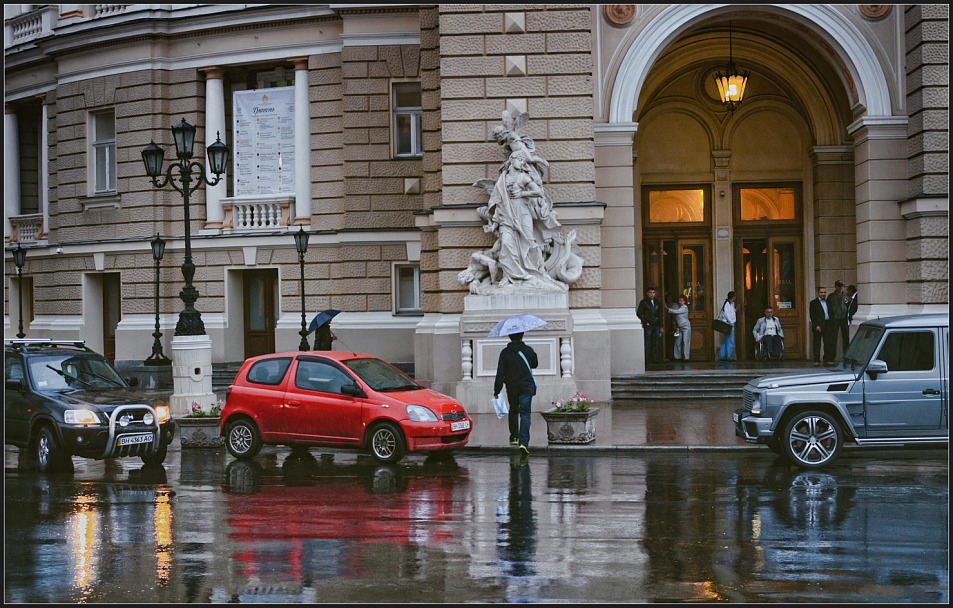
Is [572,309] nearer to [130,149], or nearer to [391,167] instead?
[391,167]

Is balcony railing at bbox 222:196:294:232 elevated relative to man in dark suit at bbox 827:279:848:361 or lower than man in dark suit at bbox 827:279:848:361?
elevated

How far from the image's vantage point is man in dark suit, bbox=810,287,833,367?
877 inches

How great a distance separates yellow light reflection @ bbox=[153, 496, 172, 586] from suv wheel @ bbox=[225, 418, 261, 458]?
320 centimetres

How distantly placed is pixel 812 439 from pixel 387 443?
5639mm

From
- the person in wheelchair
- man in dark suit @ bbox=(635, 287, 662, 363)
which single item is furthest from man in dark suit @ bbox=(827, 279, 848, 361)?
man in dark suit @ bbox=(635, 287, 662, 363)

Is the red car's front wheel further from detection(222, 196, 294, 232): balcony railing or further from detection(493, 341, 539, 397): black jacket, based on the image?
detection(222, 196, 294, 232): balcony railing

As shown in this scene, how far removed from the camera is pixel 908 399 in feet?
40.1

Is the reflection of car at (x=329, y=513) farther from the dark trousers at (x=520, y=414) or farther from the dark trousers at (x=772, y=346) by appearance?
the dark trousers at (x=772, y=346)

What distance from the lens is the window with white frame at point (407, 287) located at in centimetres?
2512

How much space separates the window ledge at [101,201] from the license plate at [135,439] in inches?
614

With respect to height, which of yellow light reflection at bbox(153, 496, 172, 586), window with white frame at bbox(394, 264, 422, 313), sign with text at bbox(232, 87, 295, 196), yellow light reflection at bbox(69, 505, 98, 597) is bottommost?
yellow light reflection at bbox(69, 505, 98, 597)

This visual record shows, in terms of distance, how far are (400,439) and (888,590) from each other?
775cm

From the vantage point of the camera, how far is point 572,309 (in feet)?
65.8

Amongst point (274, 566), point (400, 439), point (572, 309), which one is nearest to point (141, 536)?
point (274, 566)
